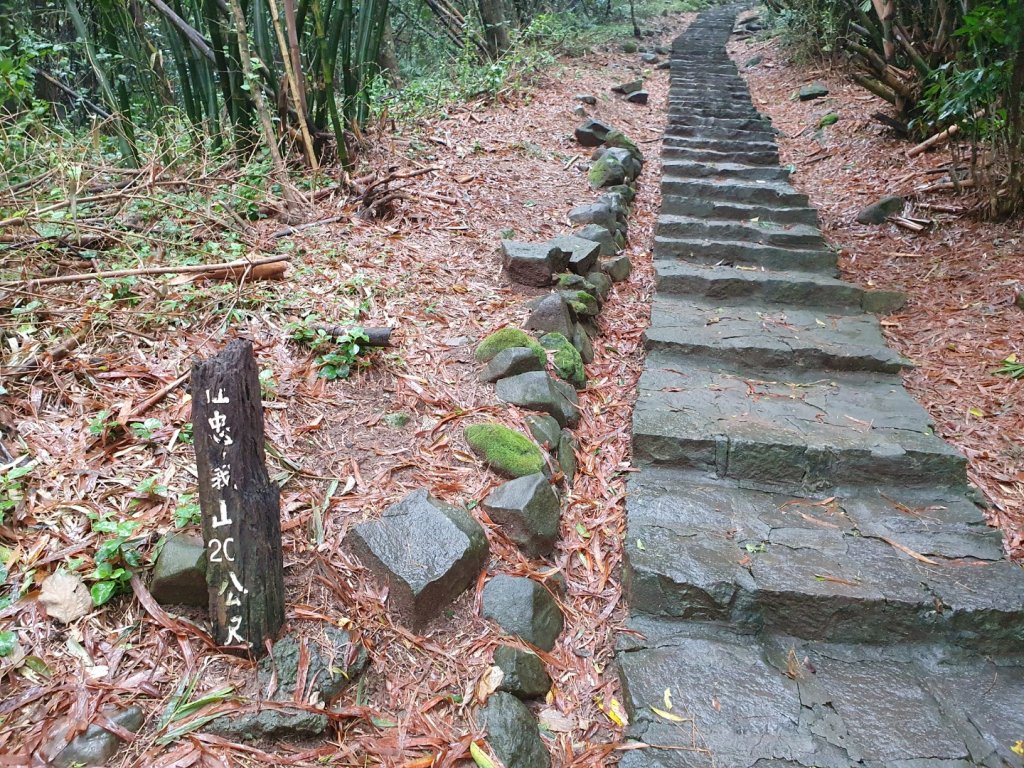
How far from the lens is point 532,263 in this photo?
377 cm

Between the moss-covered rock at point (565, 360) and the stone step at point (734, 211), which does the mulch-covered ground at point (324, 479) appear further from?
the stone step at point (734, 211)

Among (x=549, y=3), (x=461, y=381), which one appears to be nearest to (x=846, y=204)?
(x=461, y=381)

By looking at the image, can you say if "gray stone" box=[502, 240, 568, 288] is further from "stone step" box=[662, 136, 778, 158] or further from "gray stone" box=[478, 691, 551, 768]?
"stone step" box=[662, 136, 778, 158]

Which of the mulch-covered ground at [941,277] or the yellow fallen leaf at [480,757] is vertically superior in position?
the mulch-covered ground at [941,277]

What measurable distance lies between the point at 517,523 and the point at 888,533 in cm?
162

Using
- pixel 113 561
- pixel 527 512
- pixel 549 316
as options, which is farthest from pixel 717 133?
pixel 113 561

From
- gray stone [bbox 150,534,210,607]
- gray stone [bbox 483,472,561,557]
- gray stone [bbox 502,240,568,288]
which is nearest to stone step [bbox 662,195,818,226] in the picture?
gray stone [bbox 502,240,568,288]

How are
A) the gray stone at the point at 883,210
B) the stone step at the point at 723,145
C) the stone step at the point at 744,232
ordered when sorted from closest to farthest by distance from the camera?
the stone step at the point at 744,232
the gray stone at the point at 883,210
the stone step at the point at 723,145

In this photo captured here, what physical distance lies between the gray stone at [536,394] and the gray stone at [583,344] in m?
0.57

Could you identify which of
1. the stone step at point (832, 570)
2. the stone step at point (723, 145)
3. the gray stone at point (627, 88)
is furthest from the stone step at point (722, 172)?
the stone step at point (832, 570)

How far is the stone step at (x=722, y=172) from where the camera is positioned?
20.5ft

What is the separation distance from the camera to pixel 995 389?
127 inches

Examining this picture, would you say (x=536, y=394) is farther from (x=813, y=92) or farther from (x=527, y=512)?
(x=813, y=92)

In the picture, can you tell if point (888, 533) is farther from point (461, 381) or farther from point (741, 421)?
point (461, 381)
